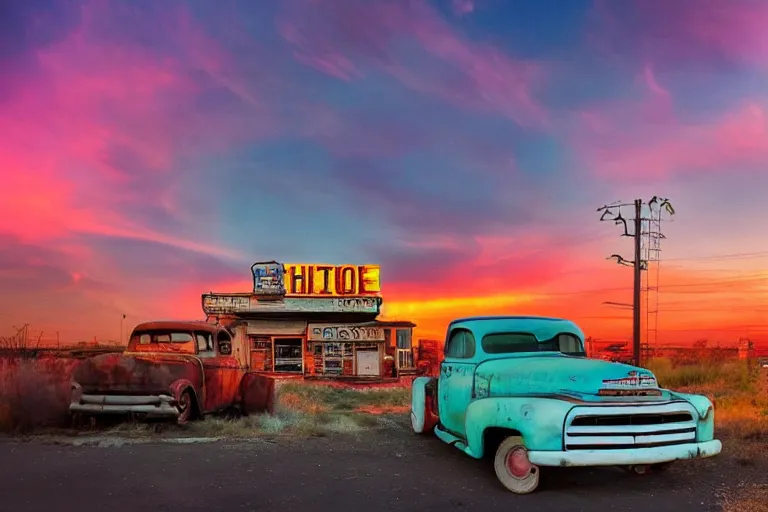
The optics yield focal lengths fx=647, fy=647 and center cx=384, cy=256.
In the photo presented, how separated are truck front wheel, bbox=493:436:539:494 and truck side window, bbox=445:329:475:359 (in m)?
1.72

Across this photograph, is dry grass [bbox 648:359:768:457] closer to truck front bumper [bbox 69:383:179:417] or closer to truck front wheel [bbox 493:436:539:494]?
truck front wheel [bbox 493:436:539:494]

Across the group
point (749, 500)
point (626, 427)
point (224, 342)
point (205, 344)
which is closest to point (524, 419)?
point (626, 427)

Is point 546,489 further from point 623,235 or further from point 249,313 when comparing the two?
point 249,313

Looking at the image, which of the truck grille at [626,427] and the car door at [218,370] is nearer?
the truck grille at [626,427]

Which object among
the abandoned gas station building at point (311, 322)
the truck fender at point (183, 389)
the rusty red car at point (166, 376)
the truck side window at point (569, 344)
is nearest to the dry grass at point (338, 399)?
the rusty red car at point (166, 376)

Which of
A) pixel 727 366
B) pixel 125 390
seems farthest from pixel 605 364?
pixel 727 366

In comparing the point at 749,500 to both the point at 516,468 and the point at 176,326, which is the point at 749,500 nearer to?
the point at 516,468

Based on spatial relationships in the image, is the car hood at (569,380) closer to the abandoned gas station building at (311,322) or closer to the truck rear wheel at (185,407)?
the truck rear wheel at (185,407)

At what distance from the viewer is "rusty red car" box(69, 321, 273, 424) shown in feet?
35.4

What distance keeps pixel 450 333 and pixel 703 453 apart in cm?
363

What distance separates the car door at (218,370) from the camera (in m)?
12.0

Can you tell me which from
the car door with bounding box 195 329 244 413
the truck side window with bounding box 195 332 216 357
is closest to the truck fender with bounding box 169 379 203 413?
the car door with bounding box 195 329 244 413

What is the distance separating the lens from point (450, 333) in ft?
30.6

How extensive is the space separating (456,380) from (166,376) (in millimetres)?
5222
